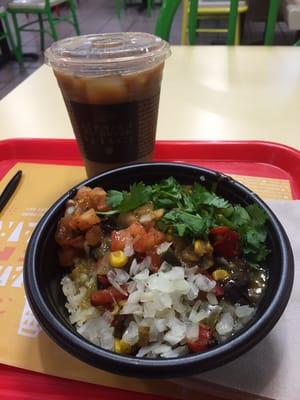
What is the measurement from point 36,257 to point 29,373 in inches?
7.5

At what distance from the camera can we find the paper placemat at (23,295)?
616mm

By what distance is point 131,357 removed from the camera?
1.71ft

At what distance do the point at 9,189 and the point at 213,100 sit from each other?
30.5 inches

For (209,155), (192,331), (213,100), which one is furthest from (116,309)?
(213,100)

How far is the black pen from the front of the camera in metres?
0.98

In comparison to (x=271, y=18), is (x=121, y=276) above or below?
below

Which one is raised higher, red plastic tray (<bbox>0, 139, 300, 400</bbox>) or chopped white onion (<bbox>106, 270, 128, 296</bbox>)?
chopped white onion (<bbox>106, 270, 128, 296</bbox>)

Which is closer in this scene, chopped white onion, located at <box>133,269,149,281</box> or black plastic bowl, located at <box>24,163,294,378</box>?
black plastic bowl, located at <box>24,163,294,378</box>

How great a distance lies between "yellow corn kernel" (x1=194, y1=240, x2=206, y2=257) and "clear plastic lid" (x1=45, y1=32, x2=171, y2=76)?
1.36 feet

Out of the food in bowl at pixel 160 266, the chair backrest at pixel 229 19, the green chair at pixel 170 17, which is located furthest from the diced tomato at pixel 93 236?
the chair backrest at pixel 229 19

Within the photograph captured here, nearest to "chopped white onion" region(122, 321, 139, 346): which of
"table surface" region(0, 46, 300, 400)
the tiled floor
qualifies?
"table surface" region(0, 46, 300, 400)

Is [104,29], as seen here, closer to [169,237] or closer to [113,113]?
[113,113]

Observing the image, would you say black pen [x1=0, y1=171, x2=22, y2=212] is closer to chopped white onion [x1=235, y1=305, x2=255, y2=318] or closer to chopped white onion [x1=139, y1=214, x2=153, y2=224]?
chopped white onion [x1=139, y1=214, x2=153, y2=224]

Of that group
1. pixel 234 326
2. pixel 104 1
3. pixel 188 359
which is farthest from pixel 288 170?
pixel 104 1
